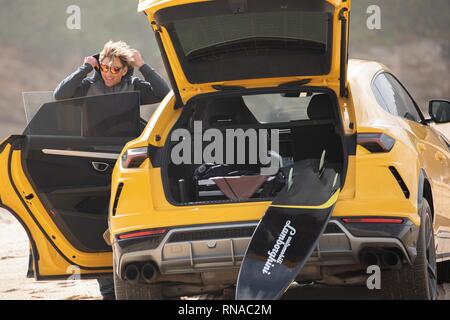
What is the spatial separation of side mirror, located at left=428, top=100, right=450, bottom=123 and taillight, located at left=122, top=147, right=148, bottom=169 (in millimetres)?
2250

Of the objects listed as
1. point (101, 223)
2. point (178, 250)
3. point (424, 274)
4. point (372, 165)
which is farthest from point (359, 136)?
point (101, 223)

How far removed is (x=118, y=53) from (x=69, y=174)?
1452 millimetres

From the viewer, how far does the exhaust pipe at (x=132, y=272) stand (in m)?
5.98

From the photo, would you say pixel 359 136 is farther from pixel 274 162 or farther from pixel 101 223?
pixel 101 223

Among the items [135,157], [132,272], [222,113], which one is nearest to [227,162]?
[222,113]

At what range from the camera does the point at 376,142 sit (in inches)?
228

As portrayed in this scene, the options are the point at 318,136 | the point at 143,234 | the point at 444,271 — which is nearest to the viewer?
the point at 143,234

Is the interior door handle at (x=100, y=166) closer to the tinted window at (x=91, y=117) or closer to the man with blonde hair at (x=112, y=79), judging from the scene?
the tinted window at (x=91, y=117)

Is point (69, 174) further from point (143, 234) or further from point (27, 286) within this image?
point (27, 286)

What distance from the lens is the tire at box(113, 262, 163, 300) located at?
6.21 meters

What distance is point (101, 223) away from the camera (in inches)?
283

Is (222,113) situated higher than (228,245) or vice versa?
(222,113)

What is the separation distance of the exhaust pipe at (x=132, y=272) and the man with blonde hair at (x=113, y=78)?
2.40 metres
